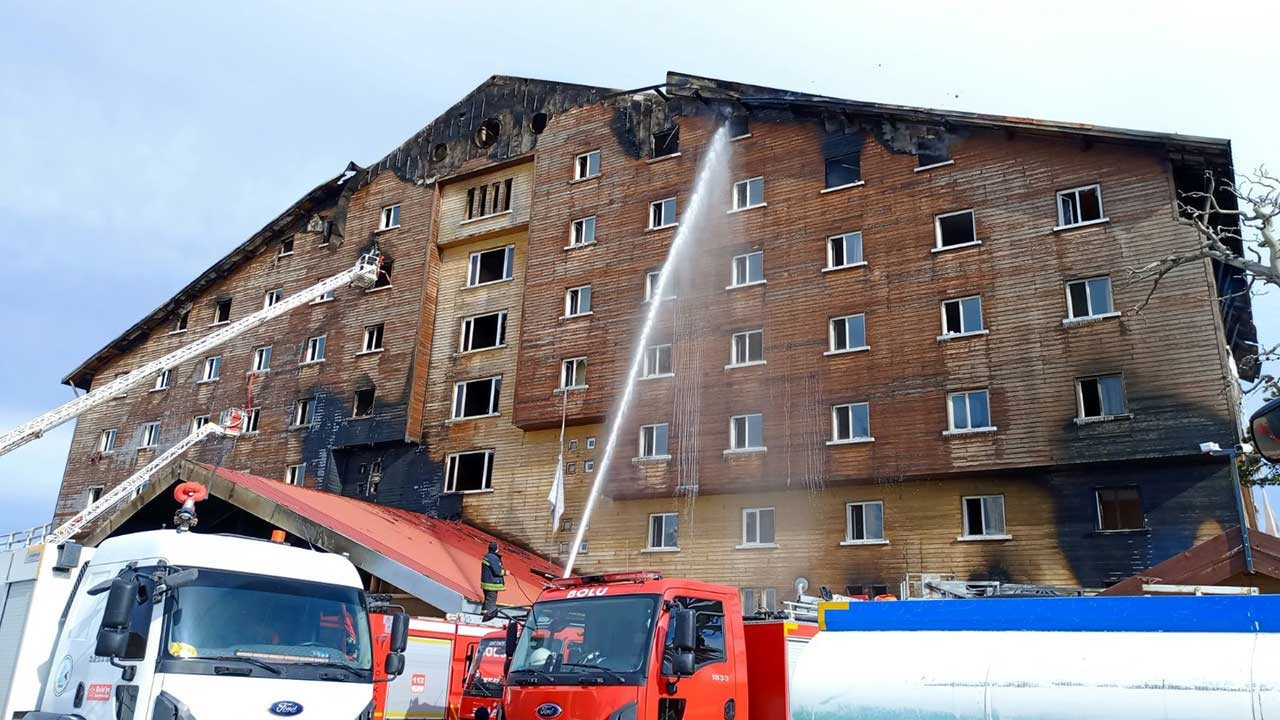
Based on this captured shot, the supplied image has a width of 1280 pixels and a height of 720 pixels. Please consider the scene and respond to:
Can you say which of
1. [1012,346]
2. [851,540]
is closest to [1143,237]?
[1012,346]

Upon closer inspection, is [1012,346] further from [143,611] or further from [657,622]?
[143,611]

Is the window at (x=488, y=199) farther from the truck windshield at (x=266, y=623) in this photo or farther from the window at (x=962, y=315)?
the truck windshield at (x=266, y=623)

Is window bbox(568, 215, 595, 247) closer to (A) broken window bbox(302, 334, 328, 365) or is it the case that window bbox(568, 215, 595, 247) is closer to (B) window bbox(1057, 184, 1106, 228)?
(A) broken window bbox(302, 334, 328, 365)

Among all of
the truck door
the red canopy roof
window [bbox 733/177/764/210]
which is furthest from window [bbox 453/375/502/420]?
the truck door

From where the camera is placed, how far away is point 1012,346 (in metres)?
26.9

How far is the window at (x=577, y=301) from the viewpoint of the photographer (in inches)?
1395

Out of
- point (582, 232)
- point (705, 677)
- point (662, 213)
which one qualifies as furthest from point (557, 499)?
point (705, 677)

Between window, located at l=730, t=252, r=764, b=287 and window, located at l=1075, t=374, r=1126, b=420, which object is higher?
window, located at l=730, t=252, r=764, b=287

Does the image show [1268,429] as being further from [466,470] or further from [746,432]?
[466,470]

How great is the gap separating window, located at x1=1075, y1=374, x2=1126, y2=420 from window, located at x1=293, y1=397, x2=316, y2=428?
31.2 metres

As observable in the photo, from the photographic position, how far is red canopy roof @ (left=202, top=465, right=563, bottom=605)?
82.6 ft

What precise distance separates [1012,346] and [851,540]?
745 cm

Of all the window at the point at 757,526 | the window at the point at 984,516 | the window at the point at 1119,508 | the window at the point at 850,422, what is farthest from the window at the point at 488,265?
the window at the point at 1119,508

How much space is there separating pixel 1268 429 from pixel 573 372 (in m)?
30.2
